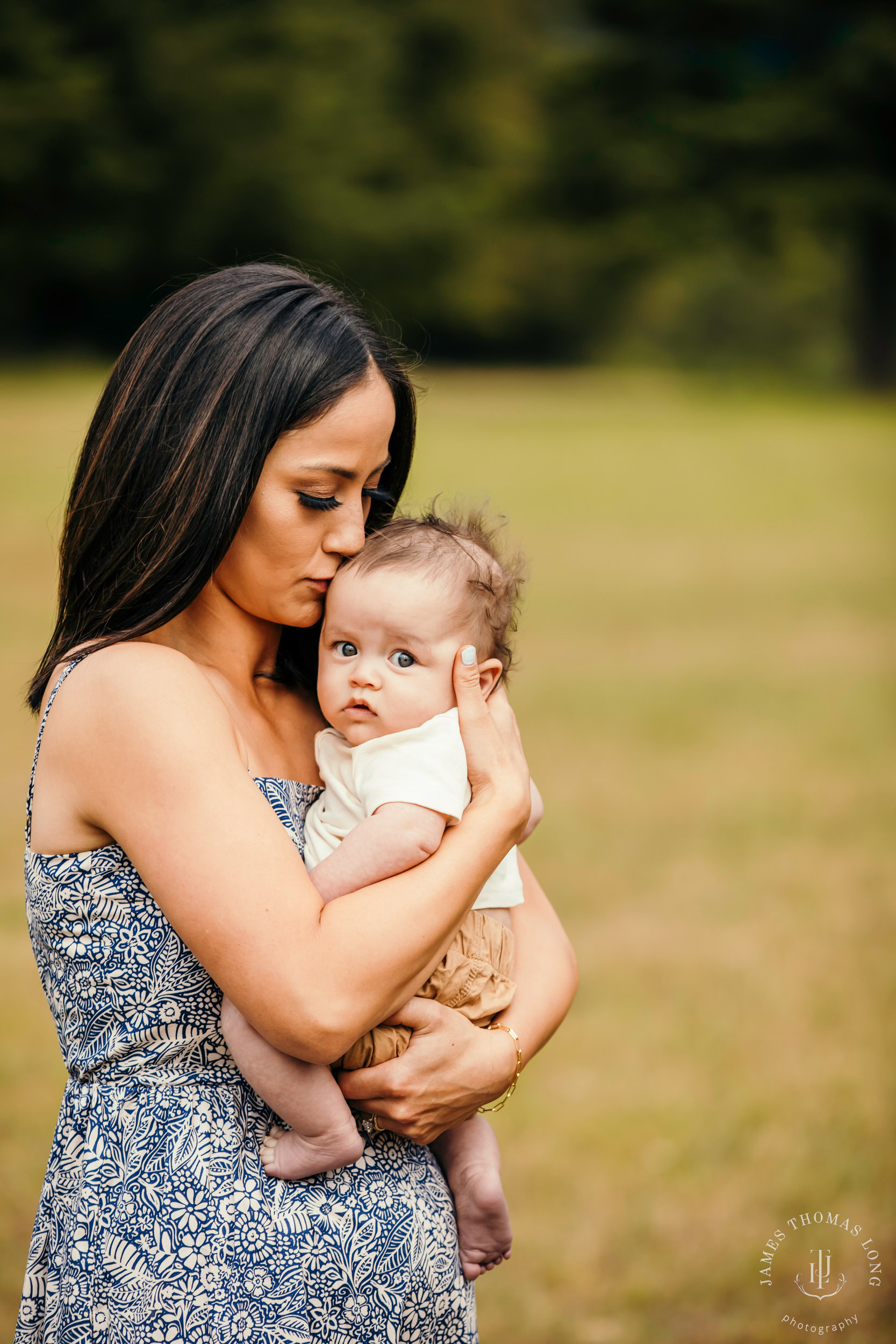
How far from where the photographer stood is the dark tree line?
97.7ft

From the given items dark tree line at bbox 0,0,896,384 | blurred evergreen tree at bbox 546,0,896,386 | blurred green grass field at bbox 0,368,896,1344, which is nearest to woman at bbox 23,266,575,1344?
blurred green grass field at bbox 0,368,896,1344

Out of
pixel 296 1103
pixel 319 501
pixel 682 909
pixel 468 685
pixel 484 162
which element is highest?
pixel 484 162

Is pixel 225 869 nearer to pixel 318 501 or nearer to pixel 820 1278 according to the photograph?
pixel 318 501

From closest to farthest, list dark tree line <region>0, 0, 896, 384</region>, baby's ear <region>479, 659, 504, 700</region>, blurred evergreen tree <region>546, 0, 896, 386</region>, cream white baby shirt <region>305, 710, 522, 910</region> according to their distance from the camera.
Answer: cream white baby shirt <region>305, 710, 522, 910</region> < baby's ear <region>479, 659, 504, 700</region> < dark tree line <region>0, 0, 896, 384</region> < blurred evergreen tree <region>546, 0, 896, 386</region>

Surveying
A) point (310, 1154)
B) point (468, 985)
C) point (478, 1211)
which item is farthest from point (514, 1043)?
point (310, 1154)

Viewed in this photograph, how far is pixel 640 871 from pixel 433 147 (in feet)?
122

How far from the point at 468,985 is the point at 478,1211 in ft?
1.03

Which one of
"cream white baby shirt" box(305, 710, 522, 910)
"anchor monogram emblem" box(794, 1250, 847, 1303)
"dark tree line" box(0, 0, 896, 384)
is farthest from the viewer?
"dark tree line" box(0, 0, 896, 384)

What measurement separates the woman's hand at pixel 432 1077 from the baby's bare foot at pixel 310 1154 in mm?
55

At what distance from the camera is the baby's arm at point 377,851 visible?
1.46 meters

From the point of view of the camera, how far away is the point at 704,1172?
381 cm

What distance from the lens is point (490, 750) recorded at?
1646mm

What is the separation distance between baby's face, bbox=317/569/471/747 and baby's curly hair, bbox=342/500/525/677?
26 millimetres

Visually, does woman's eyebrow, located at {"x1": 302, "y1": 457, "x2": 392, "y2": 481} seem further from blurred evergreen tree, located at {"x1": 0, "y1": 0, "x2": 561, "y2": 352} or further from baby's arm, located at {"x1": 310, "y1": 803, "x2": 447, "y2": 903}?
blurred evergreen tree, located at {"x1": 0, "y1": 0, "x2": 561, "y2": 352}
